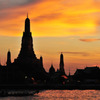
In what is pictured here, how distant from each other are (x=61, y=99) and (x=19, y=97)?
694 inches

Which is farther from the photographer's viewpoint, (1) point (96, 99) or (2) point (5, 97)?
(1) point (96, 99)

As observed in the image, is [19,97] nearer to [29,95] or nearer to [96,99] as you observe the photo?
[29,95]

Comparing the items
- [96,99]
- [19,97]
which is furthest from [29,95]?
[96,99]

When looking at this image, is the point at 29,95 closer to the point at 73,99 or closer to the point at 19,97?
the point at 19,97

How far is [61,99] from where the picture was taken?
153000 millimetres

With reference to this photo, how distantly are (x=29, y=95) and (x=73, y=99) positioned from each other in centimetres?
1914

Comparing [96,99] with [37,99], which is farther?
[96,99]

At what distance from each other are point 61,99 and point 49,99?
5051 mm

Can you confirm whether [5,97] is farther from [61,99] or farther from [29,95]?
[61,99]

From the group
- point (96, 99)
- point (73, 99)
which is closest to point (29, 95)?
point (73, 99)

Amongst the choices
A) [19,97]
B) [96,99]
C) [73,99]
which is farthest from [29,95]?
[96,99]

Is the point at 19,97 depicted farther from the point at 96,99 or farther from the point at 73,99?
the point at 96,99

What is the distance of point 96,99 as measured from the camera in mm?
157875

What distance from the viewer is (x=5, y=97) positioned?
148 meters
